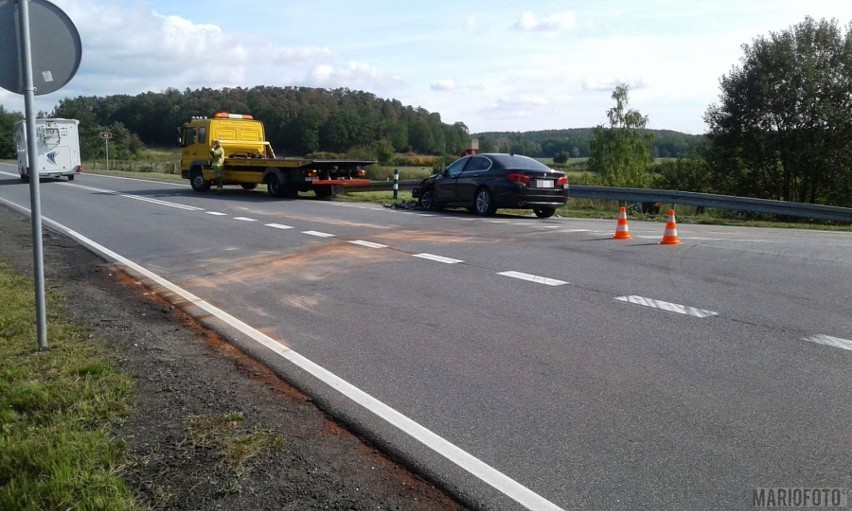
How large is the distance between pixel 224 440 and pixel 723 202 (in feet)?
60.7

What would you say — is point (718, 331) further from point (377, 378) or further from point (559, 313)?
point (377, 378)

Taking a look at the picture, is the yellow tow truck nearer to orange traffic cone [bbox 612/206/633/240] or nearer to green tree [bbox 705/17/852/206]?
orange traffic cone [bbox 612/206/633/240]

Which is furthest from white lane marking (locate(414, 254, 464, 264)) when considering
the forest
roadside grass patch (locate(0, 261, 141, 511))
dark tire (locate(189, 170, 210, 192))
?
the forest

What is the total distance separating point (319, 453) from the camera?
414 cm

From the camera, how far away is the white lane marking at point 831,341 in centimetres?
599

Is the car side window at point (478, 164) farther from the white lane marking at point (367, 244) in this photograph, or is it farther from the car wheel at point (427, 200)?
the white lane marking at point (367, 244)

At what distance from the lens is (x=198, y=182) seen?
2803 cm

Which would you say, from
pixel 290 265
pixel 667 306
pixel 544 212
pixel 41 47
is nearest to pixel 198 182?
pixel 544 212

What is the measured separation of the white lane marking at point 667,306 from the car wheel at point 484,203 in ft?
32.4

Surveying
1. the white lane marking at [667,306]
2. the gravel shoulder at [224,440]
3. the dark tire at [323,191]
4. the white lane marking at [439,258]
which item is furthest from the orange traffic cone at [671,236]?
the dark tire at [323,191]

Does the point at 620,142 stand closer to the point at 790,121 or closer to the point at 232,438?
the point at 790,121

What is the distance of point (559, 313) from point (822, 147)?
30497mm

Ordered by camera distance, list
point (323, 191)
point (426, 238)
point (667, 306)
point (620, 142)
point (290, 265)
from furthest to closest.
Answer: point (620, 142) < point (323, 191) < point (426, 238) < point (290, 265) < point (667, 306)

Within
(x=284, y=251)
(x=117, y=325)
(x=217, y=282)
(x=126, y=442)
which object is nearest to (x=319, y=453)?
(x=126, y=442)
